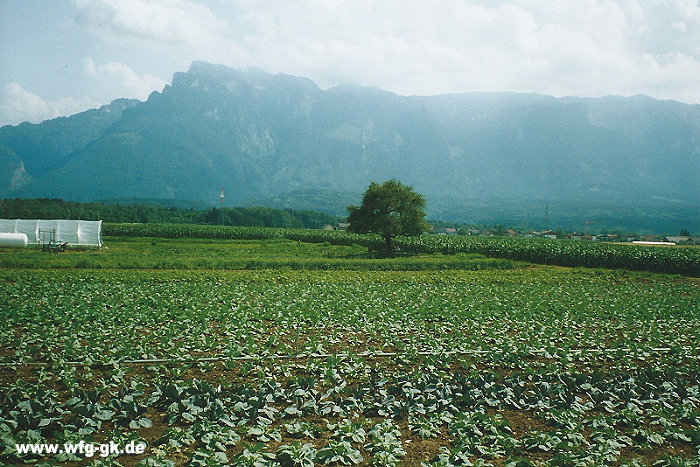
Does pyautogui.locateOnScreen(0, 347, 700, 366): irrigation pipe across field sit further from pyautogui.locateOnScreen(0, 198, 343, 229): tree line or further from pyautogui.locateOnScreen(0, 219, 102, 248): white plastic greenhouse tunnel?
pyautogui.locateOnScreen(0, 198, 343, 229): tree line

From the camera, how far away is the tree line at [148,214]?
3735 inches

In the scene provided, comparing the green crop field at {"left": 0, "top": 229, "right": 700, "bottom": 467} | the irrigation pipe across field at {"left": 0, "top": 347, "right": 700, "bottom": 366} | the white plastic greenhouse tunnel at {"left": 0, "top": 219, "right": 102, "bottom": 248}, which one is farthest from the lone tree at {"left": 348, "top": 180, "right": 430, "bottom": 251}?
the irrigation pipe across field at {"left": 0, "top": 347, "right": 700, "bottom": 366}

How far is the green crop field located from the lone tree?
2630 cm

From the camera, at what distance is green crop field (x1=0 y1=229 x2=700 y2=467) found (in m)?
7.28

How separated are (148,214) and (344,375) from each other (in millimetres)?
122963

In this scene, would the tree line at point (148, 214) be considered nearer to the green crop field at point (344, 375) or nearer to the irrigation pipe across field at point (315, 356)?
the green crop field at point (344, 375)

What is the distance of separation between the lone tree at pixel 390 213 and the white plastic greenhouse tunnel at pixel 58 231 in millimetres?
27687

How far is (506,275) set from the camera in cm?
3319

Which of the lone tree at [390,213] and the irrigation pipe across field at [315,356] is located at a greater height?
the lone tree at [390,213]

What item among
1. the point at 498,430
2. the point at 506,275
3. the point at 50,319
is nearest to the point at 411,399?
the point at 498,430

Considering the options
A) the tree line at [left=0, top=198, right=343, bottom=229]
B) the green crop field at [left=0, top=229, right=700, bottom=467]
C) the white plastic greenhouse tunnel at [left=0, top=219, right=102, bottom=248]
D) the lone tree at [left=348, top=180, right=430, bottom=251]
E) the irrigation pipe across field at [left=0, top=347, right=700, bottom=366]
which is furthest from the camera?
the tree line at [left=0, top=198, right=343, bottom=229]

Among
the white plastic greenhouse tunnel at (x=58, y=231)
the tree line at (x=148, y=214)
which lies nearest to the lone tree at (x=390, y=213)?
the white plastic greenhouse tunnel at (x=58, y=231)

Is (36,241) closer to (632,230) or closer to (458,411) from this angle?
(458,411)

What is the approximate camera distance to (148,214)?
12081 centimetres
